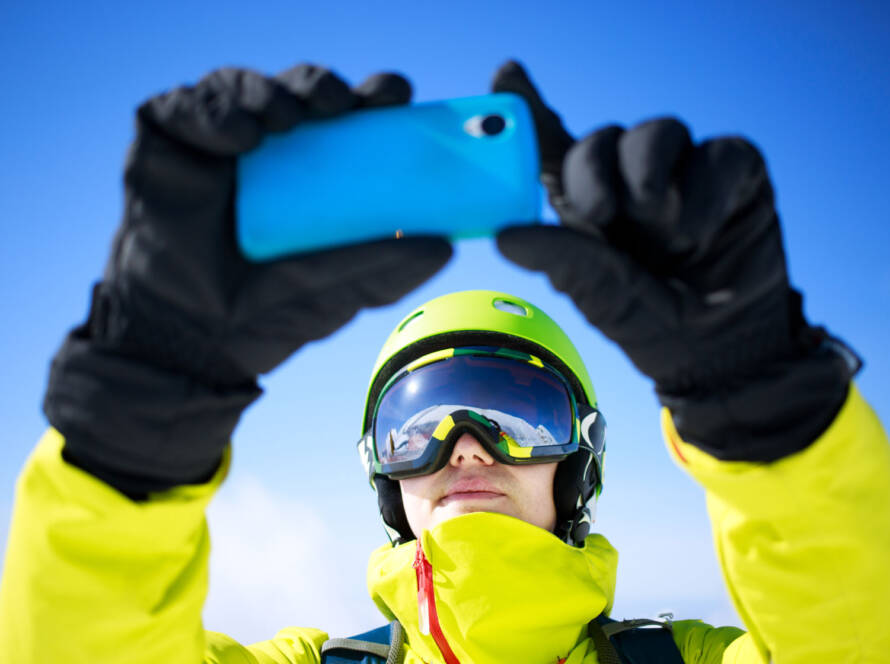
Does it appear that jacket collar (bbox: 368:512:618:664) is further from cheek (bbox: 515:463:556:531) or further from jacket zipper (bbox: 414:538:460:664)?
cheek (bbox: 515:463:556:531)

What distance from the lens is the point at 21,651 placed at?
4.57 ft

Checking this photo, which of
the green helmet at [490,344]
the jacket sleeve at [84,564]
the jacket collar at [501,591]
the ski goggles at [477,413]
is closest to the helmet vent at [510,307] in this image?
the green helmet at [490,344]

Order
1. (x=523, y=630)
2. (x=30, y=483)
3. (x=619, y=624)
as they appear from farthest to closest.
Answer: (x=619, y=624) < (x=523, y=630) < (x=30, y=483)

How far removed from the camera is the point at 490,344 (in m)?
3.07

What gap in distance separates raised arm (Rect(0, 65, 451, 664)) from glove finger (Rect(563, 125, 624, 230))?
31 centimetres

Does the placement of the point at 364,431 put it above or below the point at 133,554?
above

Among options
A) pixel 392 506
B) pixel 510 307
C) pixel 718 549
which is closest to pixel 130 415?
pixel 718 549

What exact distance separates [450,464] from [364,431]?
2.55 ft

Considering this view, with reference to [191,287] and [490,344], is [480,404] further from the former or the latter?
[191,287]

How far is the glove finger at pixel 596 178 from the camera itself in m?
1.24

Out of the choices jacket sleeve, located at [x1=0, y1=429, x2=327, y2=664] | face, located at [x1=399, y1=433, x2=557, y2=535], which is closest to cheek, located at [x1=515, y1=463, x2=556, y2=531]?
face, located at [x1=399, y1=433, x2=557, y2=535]

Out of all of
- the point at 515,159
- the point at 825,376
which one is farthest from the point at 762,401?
the point at 515,159

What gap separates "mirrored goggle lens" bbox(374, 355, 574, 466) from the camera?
107 inches

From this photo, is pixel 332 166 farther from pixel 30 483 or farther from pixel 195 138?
pixel 30 483
